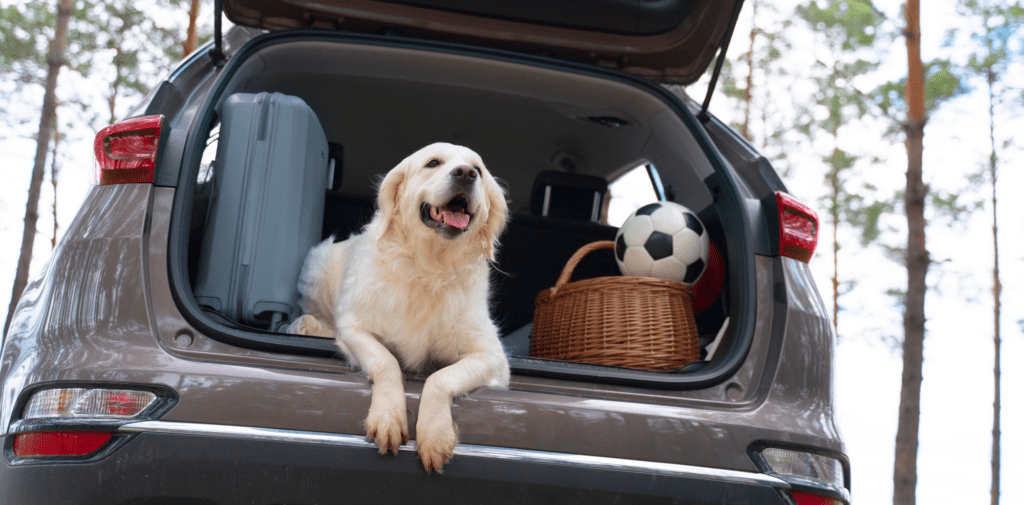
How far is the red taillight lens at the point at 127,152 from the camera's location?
1.74m

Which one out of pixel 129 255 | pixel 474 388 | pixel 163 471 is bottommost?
pixel 163 471

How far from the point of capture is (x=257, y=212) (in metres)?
2.28

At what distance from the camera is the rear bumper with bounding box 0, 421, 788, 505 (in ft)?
4.63

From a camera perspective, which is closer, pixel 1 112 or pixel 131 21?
pixel 131 21

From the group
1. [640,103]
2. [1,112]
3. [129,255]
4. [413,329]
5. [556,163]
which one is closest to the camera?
[129,255]

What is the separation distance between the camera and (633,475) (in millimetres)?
1576

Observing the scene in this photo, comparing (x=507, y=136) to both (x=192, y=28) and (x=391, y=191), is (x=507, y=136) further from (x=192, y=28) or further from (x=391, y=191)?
(x=192, y=28)

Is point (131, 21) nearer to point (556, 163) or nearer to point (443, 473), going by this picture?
point (556, 163)

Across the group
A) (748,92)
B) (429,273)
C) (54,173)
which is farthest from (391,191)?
(54,173)

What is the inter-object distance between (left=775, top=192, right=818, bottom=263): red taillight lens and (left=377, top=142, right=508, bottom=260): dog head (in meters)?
0.91

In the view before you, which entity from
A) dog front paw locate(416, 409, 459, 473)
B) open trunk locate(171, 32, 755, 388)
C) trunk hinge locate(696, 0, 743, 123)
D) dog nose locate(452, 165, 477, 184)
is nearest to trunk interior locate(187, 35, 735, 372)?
open trunk locate(171, 32, 755, 388)

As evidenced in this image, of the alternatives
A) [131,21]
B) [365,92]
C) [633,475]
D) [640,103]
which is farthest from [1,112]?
[633,475]

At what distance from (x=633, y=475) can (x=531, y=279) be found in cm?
180

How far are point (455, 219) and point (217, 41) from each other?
39.7 inches
